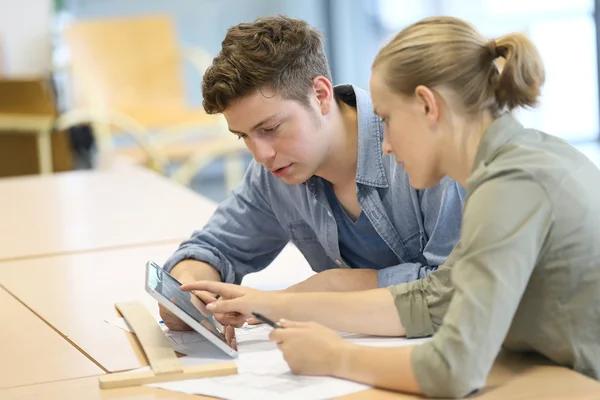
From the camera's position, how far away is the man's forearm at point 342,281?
1571 mm

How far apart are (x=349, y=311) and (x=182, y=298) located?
249mm

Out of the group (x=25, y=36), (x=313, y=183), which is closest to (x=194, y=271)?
(x=313, y=183)

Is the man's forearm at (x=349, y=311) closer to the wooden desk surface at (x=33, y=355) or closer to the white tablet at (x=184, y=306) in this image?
the white tablet at (x=184, y=306)

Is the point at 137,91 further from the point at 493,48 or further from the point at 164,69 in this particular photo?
the point at 493,48

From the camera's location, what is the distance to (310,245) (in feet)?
6.05

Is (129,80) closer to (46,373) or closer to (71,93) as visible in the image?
(71,93)

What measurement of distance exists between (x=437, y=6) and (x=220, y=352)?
498cm

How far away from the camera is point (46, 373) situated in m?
1.34

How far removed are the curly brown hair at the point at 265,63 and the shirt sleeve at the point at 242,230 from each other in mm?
267

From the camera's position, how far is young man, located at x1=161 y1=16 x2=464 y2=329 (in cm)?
156

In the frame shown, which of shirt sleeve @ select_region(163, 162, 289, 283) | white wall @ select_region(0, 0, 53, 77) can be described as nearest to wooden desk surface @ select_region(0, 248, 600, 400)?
shirt sleeve @ select_region(163, 162, 289, 283)

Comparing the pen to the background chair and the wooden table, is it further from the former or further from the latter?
the background chair

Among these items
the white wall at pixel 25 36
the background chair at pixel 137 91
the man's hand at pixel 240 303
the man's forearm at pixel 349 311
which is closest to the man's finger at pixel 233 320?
the man's hand at pixel 240 303

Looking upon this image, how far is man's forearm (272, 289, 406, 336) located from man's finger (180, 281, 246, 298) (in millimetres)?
88
